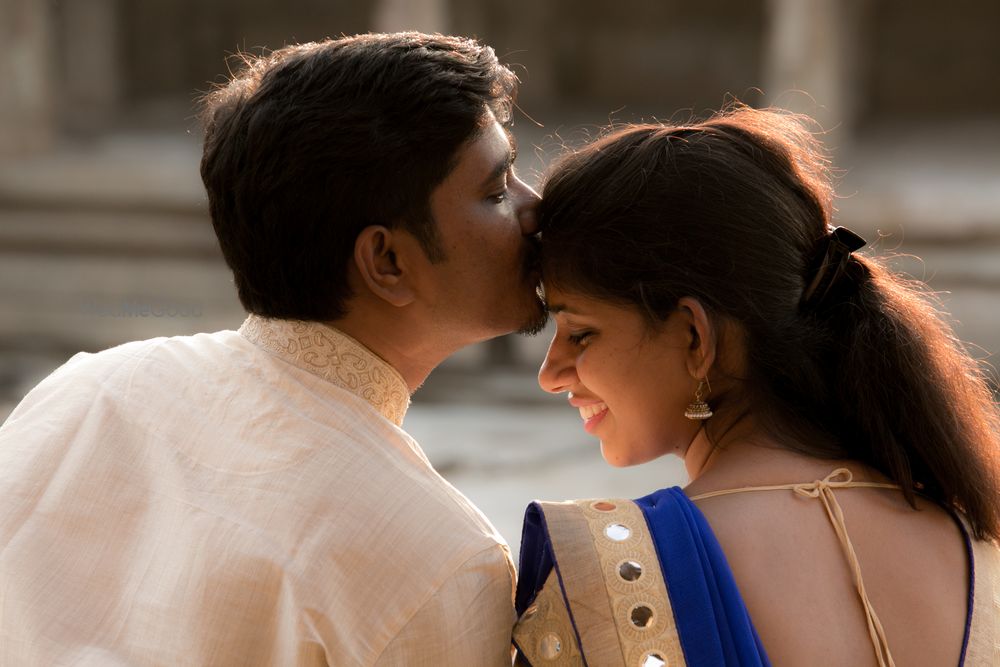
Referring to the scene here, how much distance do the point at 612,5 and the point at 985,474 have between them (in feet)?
26.1

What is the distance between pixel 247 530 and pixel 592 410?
2.09ft

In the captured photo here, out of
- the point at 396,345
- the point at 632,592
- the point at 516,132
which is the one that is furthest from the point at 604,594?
the point at 516,132

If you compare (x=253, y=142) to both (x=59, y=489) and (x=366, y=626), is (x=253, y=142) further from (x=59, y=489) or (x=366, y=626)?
(x=366, y=626)

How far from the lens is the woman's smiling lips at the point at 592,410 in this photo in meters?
2.00

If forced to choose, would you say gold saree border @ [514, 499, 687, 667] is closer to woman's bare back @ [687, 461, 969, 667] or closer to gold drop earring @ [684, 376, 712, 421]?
woman's bare back @ [687, 461, 969, 667]

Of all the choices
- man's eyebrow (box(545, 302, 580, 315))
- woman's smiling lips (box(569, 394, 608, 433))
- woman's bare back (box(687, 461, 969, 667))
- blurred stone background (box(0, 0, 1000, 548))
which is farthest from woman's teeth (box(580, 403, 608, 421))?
blurred stone background (box(0, 0, 1000, 548))

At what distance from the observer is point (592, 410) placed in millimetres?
2029

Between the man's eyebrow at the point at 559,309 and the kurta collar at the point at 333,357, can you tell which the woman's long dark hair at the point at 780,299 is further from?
the kurta collar at the point at 333,357

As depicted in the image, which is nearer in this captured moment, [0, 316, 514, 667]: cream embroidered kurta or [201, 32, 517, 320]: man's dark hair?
Answer: [0, 316, 514, 667]: cream embroidered kurta

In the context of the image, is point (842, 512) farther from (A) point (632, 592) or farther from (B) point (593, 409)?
(B) point (593, 409)

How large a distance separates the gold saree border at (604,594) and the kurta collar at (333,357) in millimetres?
334

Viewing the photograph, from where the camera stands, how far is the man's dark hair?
5.85 feet

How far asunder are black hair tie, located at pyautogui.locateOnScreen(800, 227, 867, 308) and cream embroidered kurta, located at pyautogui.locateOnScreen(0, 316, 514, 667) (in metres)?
0.58

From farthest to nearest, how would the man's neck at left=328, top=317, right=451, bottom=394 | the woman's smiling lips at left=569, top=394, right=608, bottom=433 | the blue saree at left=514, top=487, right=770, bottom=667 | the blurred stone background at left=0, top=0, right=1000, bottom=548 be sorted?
1. the blurred stone background at left=0, top=0, right=1000, bottom=548
2. the woman's smiling lips at left=569, top=394, right=608, bottom=433
3. the man's neck at left=328, top=317, right=451, bottom=394
4. the blue saree at left=514, top=487, right=770, bottom=667
